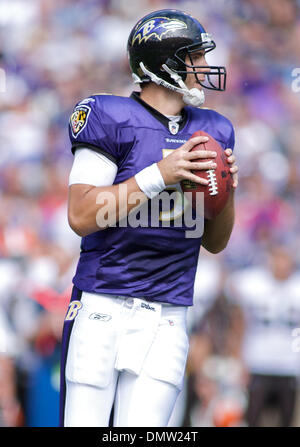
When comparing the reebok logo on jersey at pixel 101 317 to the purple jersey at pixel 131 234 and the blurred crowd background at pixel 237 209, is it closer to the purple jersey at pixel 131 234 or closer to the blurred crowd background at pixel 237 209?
the purple jersey at pixel 131 234

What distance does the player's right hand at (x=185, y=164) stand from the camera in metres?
1.97

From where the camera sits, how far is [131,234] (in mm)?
2084

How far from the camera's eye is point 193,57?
218 centimetres

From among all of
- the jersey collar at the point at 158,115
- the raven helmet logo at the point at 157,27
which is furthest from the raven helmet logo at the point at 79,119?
the raven helmet logo at the point at 157,27

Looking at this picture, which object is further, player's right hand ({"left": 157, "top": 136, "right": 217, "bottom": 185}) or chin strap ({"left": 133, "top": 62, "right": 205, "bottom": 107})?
chin strap ({"left": 133, "top": 62, "right": 205, "bottom": 107})

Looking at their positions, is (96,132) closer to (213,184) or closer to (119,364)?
(213,184)

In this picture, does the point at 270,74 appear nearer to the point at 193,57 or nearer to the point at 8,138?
the point at 8,138

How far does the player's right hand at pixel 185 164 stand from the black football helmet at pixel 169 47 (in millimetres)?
244

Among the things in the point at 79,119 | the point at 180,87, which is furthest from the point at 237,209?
the point at 79,119

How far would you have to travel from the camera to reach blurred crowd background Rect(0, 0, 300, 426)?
13.7ft

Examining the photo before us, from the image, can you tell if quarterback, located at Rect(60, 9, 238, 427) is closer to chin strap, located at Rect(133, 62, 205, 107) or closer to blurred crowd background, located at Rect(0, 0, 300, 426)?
chin strap, located at Rect(133, 62, 205, 107)

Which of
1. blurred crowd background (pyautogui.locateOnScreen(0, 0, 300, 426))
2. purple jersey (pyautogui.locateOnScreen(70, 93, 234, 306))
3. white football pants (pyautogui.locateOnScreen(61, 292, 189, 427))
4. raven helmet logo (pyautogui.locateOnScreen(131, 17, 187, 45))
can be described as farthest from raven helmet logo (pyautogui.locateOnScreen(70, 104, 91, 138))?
blurred crowd background (pyautogui.locateOnScreen(0, 0, 300, 426))

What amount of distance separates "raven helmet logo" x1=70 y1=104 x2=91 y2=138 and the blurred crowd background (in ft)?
7.31
